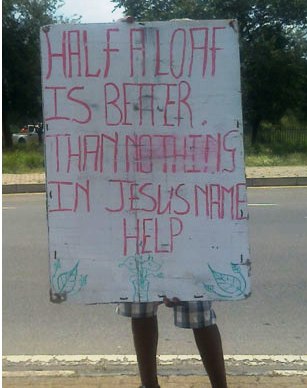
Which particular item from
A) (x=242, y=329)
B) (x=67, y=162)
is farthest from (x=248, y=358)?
(x=67, y=162)

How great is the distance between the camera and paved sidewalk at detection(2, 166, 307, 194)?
13.2 metres

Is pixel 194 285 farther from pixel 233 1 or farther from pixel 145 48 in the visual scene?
pixel 233 1

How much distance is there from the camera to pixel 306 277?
5492 mm

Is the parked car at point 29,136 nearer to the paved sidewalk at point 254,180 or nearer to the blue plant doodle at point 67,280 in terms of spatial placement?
the paved sidewalk at point 254,180

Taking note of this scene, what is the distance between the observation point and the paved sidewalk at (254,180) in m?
13.2

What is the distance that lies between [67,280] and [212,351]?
2.35 feet

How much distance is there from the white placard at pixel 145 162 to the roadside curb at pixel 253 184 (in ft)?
35.1

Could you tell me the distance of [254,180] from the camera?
1348cm

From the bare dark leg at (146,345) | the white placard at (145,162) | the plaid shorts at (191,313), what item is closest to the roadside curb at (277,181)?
the bare dark leg at (146,345)

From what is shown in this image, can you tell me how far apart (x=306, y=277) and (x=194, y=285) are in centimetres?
322

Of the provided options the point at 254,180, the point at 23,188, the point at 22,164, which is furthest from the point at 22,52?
the point at 254,180

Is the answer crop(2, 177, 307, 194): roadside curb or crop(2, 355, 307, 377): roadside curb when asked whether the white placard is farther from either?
crop(2, 177, 307, 194): roadside curb

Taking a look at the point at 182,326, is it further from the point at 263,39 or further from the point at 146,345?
the point at 263,39

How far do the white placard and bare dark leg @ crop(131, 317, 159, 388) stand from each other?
0.72ft
